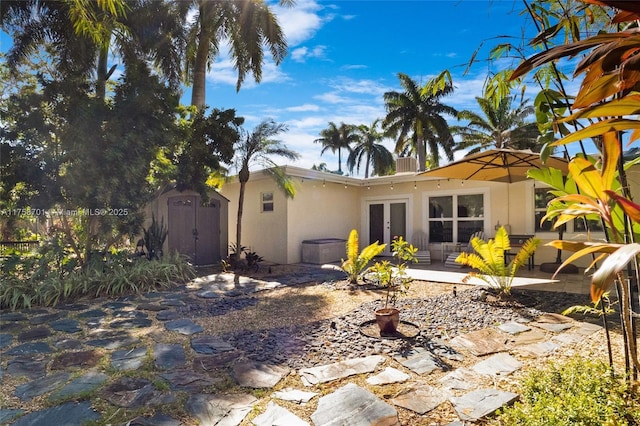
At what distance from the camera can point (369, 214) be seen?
13531mm

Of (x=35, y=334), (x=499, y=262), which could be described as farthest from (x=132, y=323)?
(x=499, y=262)

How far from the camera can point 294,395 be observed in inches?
115

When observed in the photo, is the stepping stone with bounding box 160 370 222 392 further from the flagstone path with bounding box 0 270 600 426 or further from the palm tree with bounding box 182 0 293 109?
the palm tree with bounding box 182 0 293 109

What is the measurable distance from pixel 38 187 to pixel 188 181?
10.6ft

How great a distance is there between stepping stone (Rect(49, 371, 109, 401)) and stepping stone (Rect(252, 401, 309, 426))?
1546mm

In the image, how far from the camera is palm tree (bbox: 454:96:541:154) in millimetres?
22219

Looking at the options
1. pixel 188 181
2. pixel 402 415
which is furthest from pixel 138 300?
pixel 402 415

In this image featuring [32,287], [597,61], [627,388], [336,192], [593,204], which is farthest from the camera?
[336,192]

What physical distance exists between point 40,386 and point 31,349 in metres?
1.21

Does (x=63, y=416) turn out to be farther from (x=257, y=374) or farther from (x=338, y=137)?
(x=338, y=137)

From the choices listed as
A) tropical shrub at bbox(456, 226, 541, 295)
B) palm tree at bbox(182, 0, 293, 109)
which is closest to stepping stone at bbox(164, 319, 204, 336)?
tropical shrub at bbox(456, 226, 541, 295)

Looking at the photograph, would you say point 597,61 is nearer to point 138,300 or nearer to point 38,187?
point 138,300

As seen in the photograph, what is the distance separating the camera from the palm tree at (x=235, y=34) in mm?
11719

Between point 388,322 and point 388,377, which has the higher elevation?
point 388,322
